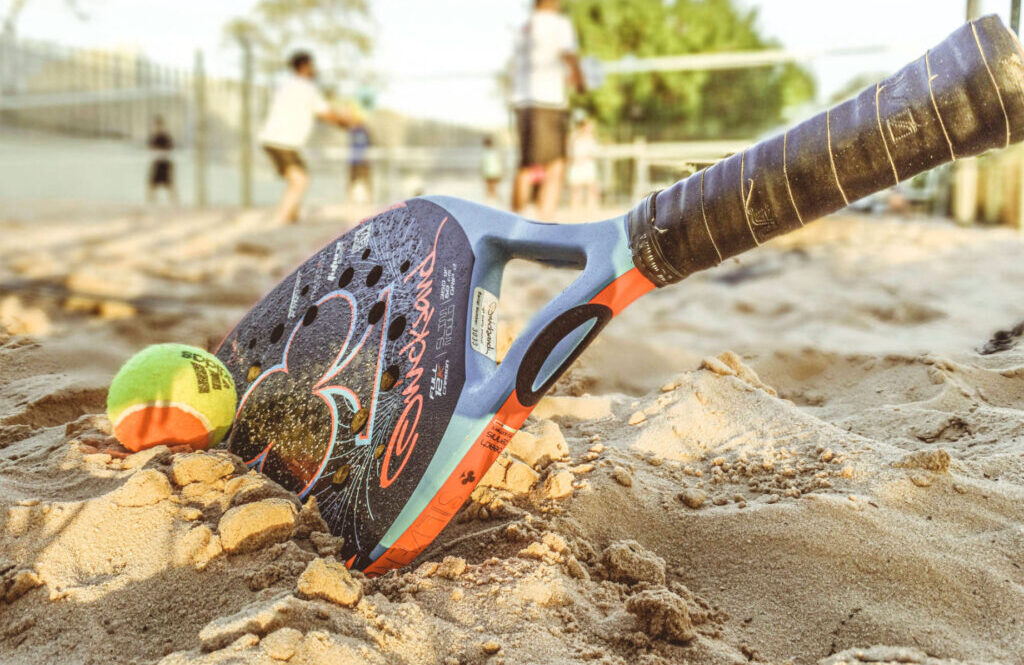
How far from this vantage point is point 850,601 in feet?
3.68

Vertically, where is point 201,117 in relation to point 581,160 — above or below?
above

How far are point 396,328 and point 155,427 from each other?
0.50 m

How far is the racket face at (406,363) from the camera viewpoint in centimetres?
127

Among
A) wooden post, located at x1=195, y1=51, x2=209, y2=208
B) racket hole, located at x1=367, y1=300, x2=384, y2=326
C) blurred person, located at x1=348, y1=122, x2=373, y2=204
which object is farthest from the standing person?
wooden post, located at x1=195, y1=51, x2=209, y2=208

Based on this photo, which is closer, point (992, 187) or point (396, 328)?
point (396, 328)

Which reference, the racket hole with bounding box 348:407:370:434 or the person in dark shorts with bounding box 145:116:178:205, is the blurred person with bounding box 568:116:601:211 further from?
the racket hole with bounding box 348:407:370:434

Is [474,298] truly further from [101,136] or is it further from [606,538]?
[101,136]

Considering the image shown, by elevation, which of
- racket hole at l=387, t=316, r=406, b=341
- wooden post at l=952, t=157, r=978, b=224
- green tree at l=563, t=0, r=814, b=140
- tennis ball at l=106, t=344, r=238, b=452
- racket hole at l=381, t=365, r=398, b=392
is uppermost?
green tree at l=563, t=0, r=814, b=140

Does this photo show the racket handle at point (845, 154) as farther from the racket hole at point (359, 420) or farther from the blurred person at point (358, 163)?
the blurred person at point (358, 163)

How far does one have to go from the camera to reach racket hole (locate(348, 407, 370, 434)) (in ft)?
4.52

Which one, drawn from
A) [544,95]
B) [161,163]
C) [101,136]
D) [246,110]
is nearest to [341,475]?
[544,95]

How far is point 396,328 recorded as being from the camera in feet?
4.75

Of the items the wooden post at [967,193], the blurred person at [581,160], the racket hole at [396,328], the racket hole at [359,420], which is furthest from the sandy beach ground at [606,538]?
the blurred person at [581,160]

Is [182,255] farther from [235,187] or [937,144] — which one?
[235,187]
